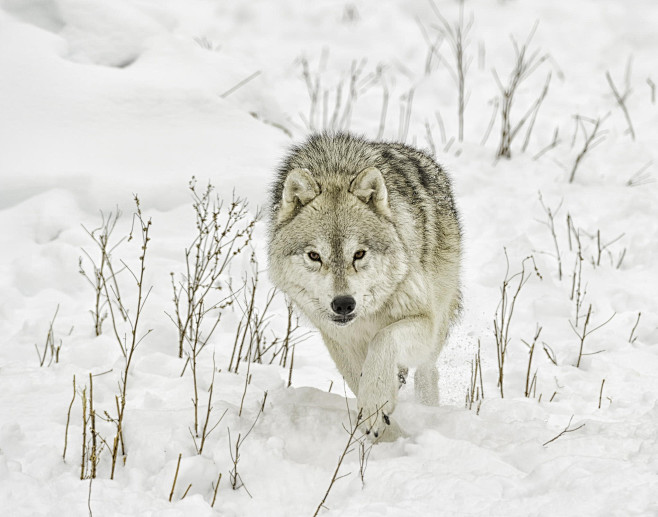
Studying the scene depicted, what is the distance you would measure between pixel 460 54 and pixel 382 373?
20.5 feet

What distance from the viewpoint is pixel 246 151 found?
25.2ft

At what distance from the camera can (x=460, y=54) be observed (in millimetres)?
9211

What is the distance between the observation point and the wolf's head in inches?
156

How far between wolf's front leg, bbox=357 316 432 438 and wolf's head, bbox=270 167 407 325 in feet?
0.62

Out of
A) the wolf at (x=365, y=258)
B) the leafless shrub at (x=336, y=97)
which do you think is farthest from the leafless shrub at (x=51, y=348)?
the leafless shrub at (x=336, y=97)

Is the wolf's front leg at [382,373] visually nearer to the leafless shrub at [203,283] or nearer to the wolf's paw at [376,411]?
the wolf's paw at [376,411]

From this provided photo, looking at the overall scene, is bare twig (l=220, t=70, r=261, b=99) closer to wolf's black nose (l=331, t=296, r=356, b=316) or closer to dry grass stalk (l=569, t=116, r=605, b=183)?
dry grass stalk (l=569, t=116, r=605, b=183)

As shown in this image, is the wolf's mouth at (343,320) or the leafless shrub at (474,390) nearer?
the wolf's mouth at (343,320)

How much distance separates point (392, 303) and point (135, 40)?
5.76m

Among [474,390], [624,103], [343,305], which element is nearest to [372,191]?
[343,305]

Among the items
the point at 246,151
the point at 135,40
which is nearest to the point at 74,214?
the point at 246,151

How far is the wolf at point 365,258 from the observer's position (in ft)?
12.9

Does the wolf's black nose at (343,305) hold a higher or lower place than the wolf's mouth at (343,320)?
higher

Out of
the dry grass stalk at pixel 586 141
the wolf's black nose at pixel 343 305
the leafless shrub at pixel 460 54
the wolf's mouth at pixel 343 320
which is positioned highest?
the leafless shrub at pixel 460 54
